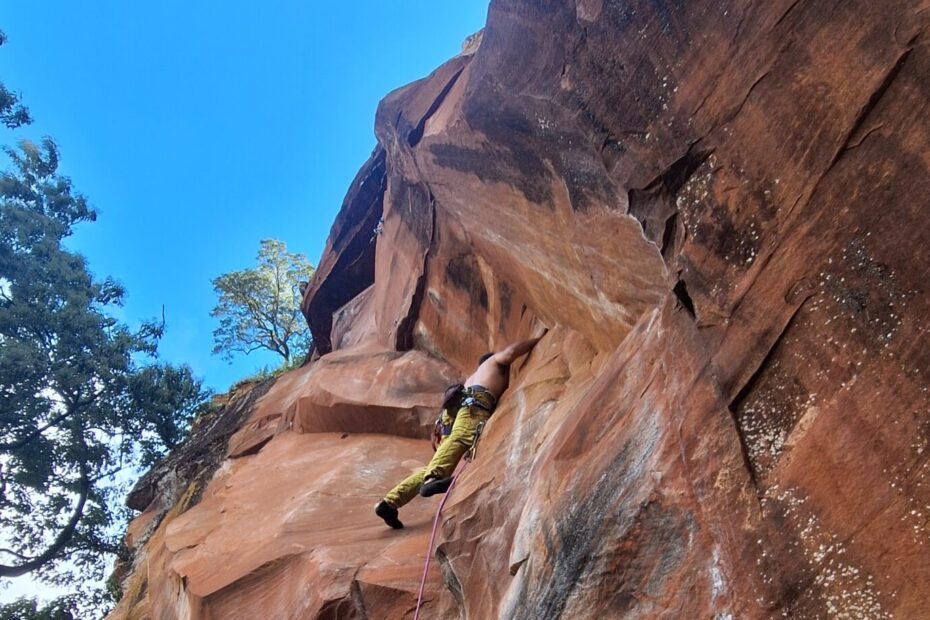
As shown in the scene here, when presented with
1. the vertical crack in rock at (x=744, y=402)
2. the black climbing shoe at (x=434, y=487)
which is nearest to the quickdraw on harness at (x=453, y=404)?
the black climbing shoe at (x=434, y=487)

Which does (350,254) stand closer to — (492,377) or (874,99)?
Answer: (492,377)

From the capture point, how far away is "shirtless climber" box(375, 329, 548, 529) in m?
7.04

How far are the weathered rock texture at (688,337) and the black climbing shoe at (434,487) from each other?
482mm

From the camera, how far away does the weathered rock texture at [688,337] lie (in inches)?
117

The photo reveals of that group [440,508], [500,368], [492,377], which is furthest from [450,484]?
[500,368]

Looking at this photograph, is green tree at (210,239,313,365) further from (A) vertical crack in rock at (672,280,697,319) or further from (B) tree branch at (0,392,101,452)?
(A) vertical crack in rock at (672,280,697,319)

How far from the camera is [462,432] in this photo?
7.79m

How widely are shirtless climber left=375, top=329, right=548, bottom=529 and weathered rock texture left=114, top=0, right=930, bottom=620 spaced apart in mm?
364

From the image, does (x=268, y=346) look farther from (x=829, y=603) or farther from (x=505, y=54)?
(x=829, y=603)

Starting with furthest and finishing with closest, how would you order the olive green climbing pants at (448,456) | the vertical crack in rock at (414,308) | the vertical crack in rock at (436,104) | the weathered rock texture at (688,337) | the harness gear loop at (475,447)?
the vertical crack in rock at (414,308)
the vertical crack in rock at (436,104)
the harness gear loop at (475,447)
the olive green climbing pants at (448,456)
the weathered rock texture at (688,337)

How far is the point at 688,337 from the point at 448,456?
4.08m

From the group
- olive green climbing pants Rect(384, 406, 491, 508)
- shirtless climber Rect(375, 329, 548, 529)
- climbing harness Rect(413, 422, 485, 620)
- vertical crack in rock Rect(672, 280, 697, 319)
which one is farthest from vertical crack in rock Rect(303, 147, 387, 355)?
vertical crack in rock Rect(672, 280, 697, 319)

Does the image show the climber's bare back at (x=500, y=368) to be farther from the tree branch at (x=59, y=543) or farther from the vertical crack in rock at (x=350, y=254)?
the tree branch at (x=59, y=543)

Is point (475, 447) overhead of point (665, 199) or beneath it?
beneath
